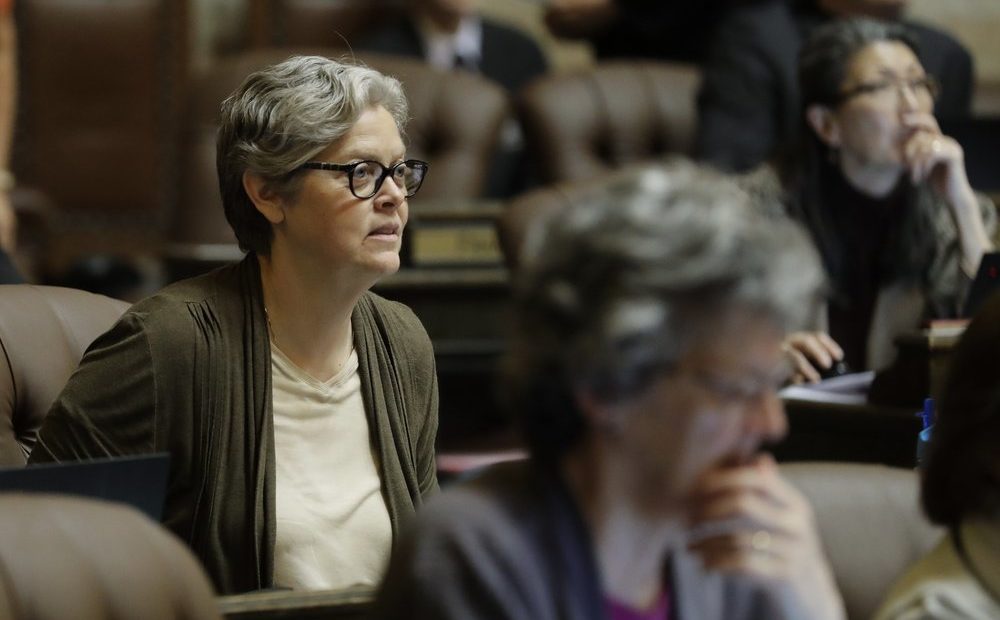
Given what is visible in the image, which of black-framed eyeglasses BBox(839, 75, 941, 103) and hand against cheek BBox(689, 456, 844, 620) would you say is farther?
black-framed eyeglasses BBox(839, 75, 941, 103)

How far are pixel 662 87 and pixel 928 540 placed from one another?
271 centimetres

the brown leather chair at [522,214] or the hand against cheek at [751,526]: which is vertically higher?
the hand against cheek at [751,526]

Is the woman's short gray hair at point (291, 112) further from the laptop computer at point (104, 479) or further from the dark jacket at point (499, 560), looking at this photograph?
the dark jacket at point (499, 560)

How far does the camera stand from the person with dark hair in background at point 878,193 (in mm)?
2955

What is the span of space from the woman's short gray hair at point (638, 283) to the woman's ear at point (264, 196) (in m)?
1.05

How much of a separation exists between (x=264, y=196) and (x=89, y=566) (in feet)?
3.47

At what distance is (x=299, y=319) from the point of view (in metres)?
2.09

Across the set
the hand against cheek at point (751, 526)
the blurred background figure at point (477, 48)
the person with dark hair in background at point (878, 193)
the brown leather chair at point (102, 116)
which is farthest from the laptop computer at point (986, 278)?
the brown leather chair at point (102, 116)

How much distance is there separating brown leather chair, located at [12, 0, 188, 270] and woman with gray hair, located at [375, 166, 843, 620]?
4.14 metres

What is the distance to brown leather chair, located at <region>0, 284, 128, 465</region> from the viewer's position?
205 centimetres

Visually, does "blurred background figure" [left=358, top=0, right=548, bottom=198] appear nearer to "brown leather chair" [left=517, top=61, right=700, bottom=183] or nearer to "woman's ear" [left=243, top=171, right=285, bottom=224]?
"brown leather chair" [left=517, top=61, right=700, bottom=183]

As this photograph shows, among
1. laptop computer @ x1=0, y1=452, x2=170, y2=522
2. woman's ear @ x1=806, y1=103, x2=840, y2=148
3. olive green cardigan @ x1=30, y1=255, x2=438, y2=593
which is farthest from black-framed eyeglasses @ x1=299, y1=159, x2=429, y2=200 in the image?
woman's ear @ x1=806, y1=103, x2=840, y2=148

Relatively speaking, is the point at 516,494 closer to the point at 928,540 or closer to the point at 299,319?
the point at 928,540

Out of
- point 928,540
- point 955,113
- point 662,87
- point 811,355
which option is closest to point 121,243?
point 662,87
